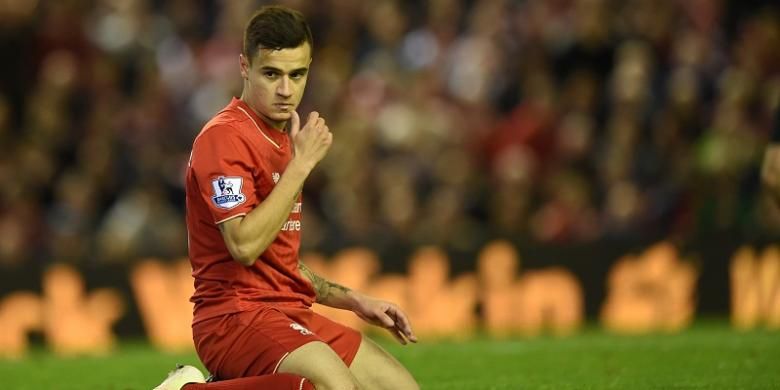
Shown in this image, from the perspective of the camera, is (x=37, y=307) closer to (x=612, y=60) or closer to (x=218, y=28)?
(x=218, y=28)

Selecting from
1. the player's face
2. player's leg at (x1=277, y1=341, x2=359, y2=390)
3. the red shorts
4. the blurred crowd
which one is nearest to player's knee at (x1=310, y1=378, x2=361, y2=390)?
player's leg at (x1=277, y1=341, x2=359, y2=390)

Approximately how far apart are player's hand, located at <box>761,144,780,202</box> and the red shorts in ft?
9.37

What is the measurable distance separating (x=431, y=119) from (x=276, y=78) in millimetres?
7978

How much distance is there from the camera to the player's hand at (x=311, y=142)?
Answer: 5.69 m

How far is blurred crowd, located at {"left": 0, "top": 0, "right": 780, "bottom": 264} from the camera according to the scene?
A: 12.7 meters

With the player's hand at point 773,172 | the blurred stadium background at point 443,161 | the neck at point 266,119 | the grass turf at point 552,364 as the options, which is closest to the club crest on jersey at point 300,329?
the neck at point 266,119

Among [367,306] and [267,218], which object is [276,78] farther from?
[367,306]

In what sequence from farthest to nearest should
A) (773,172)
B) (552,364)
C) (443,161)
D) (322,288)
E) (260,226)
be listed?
(443,161)
(552,364)
(773,172)
(322,288)
(260,226)

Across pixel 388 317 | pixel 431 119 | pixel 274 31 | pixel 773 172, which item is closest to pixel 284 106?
pixel 274 31

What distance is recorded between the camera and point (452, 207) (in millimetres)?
12859

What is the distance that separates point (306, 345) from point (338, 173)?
785 centimetres

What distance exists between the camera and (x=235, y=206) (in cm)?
562

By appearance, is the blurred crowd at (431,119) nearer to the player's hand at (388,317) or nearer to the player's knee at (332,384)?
the player's hand at (388,317)

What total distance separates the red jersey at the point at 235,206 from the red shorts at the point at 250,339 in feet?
0.17
